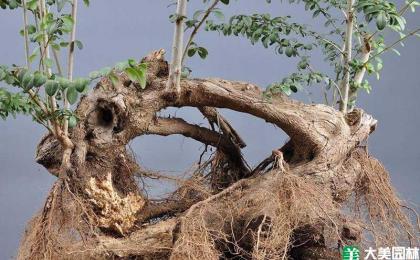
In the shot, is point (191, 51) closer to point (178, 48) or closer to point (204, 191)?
point (178, 48)

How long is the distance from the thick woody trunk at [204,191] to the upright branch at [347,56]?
8 centimetres

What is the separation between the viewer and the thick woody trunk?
2498 mm

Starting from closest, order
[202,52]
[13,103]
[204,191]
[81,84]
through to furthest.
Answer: [81,84]
[13,103]
[202,52]
[204,191]

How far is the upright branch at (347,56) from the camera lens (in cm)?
303

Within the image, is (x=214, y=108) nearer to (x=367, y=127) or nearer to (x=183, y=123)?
(x=183, y=123)

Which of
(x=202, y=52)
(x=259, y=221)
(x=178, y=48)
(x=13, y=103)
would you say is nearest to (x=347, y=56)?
(x=202, y=52)

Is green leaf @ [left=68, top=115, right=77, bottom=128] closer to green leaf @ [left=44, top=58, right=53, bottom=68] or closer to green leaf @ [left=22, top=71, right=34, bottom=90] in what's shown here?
green leaf @ [left=44, top=58, right=53, bottom=68]

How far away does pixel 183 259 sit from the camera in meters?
2.34

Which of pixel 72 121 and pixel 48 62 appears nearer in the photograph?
pixel 48 62

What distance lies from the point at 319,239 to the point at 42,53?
47.9 inches

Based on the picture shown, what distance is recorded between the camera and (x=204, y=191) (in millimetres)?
3012

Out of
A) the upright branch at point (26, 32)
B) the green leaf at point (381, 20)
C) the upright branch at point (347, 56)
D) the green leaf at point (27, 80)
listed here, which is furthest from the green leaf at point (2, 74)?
the upright branch at point (347, 56)

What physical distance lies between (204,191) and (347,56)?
2.83 feet

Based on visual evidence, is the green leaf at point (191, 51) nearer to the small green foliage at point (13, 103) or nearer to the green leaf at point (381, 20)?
the small green foliage at point (13, 103)
